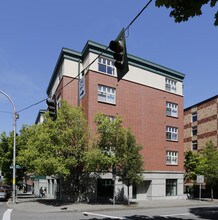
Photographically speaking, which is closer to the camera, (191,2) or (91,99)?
(191,2)

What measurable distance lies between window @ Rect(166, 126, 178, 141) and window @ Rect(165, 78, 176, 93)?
4421mm

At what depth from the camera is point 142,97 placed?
3662 centimetres

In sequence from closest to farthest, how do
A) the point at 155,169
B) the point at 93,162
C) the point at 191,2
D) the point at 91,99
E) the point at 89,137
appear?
the point at 191,2, the point at 93,162, the point at 89,137, the point at 91,99, the point at 155,169

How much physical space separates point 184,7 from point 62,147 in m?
22.0

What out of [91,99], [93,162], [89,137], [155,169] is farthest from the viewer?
[155,169]

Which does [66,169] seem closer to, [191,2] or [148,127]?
[148,127]

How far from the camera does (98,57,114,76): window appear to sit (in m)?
33.1

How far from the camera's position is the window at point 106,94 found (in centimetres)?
3281

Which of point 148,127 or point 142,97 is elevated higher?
point 142,97

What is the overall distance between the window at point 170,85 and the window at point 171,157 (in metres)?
7.11

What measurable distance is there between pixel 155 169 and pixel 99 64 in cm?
1249

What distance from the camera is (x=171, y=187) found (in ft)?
125

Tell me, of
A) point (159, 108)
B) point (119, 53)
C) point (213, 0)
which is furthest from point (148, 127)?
point (213, 0)

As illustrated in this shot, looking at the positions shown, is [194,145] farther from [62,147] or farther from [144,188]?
[62,147]
